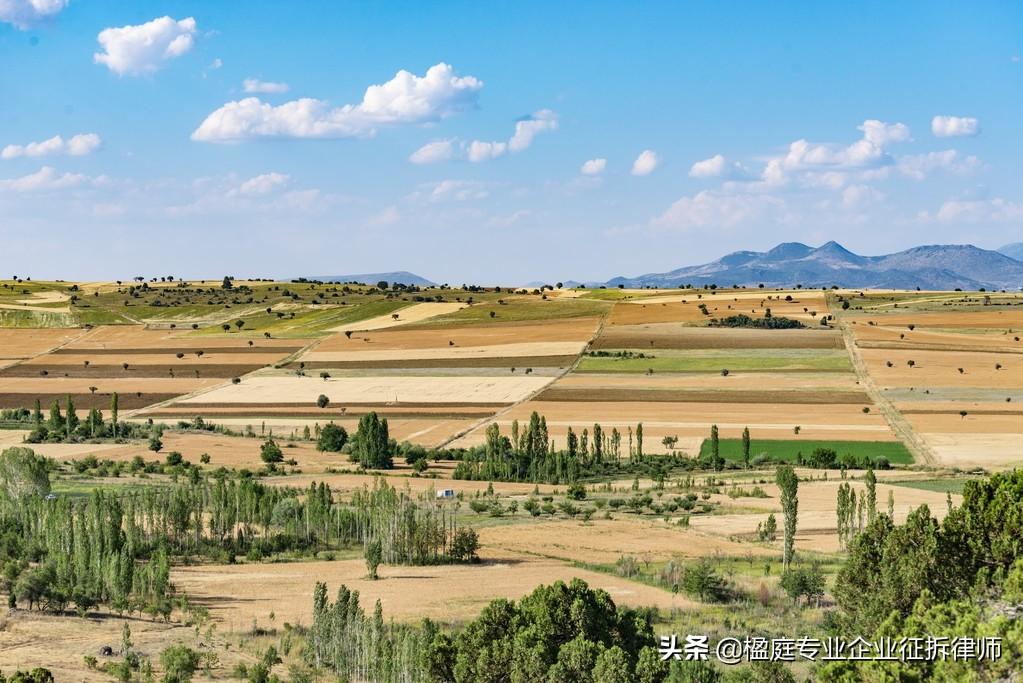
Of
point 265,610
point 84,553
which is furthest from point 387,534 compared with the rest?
point 84,553

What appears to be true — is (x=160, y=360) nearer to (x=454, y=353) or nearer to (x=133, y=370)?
(x=133, y=370)

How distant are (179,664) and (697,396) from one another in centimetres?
10780

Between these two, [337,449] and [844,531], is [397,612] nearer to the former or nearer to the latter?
[844,531]

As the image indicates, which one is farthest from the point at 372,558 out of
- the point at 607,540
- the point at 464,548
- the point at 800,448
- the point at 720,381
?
the point at 720,381

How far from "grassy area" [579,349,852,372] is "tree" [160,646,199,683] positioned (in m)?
123

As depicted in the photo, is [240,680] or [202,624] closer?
[240,680]

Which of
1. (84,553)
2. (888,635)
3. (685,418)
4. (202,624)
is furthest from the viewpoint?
(685,418)

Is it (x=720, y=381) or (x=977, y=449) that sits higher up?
(x=720, y=381)

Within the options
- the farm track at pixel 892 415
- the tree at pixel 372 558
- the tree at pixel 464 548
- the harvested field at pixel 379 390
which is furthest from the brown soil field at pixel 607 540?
the harvested field at pixel 379 390

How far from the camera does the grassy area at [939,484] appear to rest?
97500 mm

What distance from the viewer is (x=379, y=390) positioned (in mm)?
166375

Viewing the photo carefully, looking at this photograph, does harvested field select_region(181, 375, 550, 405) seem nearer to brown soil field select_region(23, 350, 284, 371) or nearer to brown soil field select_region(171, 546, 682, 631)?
brown soil field select_region(23, 350, 284, 371)

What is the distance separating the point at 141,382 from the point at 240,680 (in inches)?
5001

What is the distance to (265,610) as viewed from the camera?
67312 millimetres
